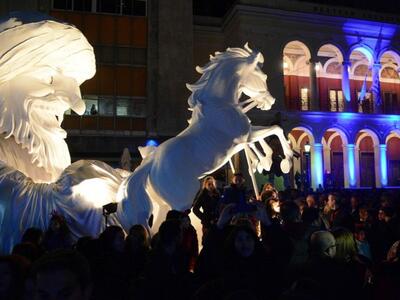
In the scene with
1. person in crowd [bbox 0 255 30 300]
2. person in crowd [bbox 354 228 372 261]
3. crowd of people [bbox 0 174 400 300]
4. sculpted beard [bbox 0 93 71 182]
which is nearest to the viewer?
person in crowd [bbox 0 255 30 300]

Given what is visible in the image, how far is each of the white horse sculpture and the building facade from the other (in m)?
17.0

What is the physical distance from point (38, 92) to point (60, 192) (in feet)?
6.22

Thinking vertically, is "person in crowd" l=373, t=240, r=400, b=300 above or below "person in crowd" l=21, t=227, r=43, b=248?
below

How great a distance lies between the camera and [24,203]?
22.7 feet

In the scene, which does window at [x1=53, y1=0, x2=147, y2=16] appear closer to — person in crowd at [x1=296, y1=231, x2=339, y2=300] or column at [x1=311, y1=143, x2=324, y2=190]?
column at [x1=311, y1=143, x2=324, y2=190]

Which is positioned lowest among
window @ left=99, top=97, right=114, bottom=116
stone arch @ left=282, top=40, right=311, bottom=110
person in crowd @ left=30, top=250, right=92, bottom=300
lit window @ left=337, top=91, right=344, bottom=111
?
person in crowd @ left=30, top=250, right=92, bottom=300

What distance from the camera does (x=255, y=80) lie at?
7.78 metres

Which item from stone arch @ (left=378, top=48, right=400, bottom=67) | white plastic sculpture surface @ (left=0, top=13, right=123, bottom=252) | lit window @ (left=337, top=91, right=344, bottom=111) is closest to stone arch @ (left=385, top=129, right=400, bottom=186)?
lit window @ (left=337, top=91, right=344, bottom=111)

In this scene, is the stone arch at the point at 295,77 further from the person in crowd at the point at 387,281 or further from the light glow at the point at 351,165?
the person in crowd at the point at 387,281

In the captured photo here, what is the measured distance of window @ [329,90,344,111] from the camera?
30.4 meters

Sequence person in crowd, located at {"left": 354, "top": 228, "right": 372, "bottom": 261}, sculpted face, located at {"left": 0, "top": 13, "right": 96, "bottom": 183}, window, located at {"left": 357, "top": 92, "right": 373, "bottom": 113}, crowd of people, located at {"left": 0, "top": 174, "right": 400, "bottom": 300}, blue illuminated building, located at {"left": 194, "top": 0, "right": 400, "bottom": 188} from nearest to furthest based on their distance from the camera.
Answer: crowd of people, located at {"left": 0, "top": 174, "right": 400, "bottom": 300} < person in crowd, located at {"left": 354, "top": 228, "right": 372, "bottom": 261} < sculpted face, located at {"left": 0, "top": 13, "right": 96, "bottom": 183} < blue illuminated building, located at {"left": 194, "top": 0, "right": 400, "bottom": 188} < window, located at {"left": 357, "top": 92, "right": 373, "bottom": 113}

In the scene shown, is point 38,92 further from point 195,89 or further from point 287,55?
point 287,55

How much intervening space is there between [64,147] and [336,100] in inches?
1031

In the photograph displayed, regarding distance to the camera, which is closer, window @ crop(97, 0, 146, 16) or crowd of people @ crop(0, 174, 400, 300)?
crowd of people @ crop(0, 174, 400, 300)
